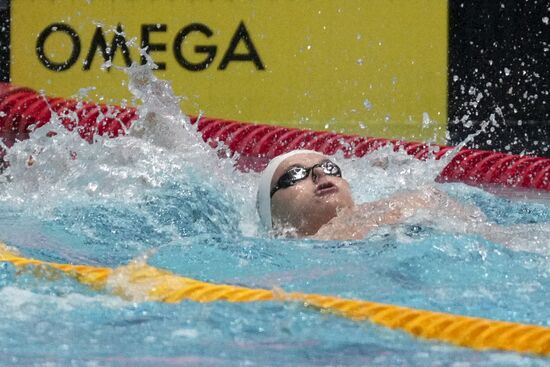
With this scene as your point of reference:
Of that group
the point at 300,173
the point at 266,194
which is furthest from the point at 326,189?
the point at 266,194

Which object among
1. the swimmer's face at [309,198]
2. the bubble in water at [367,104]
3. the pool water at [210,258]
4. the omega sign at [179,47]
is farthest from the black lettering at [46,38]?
the swimmer's face at [309,198]

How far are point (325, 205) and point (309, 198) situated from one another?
76 mm

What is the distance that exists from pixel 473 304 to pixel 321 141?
338 cm

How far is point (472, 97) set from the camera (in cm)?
674

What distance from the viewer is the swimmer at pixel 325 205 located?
12.3 ft

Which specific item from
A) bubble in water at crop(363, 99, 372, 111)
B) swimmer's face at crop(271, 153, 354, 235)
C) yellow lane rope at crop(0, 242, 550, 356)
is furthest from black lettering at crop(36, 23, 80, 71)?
yellow lane rope at crop(0, 242, 550, 356)

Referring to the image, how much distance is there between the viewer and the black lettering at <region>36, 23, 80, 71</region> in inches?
282

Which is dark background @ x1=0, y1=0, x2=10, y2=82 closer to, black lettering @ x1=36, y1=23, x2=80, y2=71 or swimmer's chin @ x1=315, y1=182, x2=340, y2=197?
black lettering @ x1=36, y1=23, x2=80, y2=71

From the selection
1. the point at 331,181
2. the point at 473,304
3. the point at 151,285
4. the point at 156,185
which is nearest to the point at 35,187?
the point at 156,185

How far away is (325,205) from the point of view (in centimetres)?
388

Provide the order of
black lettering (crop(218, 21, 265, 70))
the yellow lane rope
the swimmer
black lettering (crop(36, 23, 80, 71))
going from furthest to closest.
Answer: black lettering (crop(36, 23, 80, 71)) < black lettering (crop(218, 21, 265, 70)) < the swimmer < the yellow lane rope

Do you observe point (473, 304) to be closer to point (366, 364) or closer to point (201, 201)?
point (366, 364)

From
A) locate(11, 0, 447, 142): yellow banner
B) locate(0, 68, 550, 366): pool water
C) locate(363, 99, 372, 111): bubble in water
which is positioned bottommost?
locate(0, 68, 550, 366): pool water

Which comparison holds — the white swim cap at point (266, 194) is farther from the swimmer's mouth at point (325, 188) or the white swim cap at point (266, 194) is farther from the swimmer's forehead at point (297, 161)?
the swimmer's mouth at point (325, 188)
